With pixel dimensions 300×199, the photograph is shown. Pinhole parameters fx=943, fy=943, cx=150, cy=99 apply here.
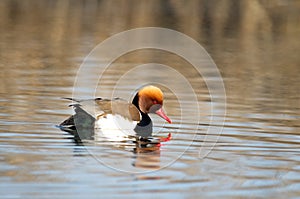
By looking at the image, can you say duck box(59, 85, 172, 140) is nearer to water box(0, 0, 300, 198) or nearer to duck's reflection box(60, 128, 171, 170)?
duck's reflection box(60, 128, 171, 170)

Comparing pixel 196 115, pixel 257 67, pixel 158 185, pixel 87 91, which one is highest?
pixel 257 67

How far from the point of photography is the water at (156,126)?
824 centimetres

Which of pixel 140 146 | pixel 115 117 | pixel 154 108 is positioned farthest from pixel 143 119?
pixel 140 146

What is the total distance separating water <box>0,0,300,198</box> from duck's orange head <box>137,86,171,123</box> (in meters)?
0.27

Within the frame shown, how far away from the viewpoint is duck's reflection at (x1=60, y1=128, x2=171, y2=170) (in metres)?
9.34

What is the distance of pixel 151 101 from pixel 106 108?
0.61 m

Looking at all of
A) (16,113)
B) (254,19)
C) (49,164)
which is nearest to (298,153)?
(49,164)

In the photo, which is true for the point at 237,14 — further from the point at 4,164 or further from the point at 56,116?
the point at 4,164

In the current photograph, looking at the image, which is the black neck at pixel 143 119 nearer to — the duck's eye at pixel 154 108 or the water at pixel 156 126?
the duck's eye at pixel 154 108

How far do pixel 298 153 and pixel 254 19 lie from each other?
20.5 m

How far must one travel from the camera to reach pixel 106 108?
11406 millimetres

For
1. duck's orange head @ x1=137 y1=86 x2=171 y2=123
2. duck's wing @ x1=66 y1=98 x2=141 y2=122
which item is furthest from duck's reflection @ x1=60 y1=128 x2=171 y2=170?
duck's orange head @ x1=137 y1=86 x2=171 y2=123

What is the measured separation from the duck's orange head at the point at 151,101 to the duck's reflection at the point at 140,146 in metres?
0.58

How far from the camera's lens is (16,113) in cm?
1208
